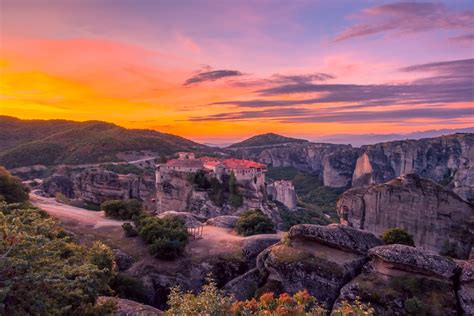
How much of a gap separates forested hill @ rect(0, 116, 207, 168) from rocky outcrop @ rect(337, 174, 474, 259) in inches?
3415

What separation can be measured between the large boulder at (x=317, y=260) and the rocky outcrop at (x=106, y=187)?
177ft

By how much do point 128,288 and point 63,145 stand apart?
11638 centimetres

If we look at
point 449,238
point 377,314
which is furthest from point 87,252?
point 449,238

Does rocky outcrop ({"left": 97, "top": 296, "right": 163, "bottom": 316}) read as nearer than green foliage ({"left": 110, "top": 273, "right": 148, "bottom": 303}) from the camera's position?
Yes

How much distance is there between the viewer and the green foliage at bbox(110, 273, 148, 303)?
2625cm

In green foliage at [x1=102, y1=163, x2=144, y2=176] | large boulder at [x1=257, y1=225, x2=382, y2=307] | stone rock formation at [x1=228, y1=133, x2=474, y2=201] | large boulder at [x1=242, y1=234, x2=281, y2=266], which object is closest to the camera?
large boulder at [x1=257, y1=225, x2=382, y2=307]

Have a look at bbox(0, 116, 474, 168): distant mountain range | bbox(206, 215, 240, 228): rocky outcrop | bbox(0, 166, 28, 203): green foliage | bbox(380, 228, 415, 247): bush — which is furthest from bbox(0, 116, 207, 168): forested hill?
bbox(380, 228, 415, 247): bush

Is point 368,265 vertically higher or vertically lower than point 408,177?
lower

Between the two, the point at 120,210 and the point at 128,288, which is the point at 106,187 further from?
the point at 128,288

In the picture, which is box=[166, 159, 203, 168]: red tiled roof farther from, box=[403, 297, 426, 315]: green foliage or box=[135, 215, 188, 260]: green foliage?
box=[403, 297, 426, 315]: green foliage

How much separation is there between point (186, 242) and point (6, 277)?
2319 centimetres

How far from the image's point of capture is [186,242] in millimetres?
34531

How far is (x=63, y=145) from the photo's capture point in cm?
12925

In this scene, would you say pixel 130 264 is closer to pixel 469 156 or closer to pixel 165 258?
pixel 165 258
